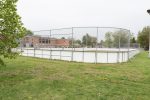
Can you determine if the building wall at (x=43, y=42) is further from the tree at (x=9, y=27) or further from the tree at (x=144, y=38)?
the tree at (x=144, y=38)

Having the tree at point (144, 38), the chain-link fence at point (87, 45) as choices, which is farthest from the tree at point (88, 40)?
the tree at point (144, 38)

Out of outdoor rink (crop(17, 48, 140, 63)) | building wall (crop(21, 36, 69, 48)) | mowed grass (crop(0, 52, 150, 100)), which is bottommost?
mowed grass (crop(0, 52, 150, 100))

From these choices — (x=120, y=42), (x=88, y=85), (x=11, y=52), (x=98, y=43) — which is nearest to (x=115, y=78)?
(x=88, y=85)

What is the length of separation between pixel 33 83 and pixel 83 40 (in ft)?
38.6

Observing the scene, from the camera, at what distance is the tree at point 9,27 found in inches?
434

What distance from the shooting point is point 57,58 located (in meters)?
22.1

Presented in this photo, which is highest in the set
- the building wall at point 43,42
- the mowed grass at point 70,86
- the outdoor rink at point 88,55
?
the building wall at point 43,42

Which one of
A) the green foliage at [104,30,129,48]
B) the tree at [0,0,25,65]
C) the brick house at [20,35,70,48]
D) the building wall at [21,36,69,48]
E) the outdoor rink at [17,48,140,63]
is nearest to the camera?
the tree at [0,0,25,65]

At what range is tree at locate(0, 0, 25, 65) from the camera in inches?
434

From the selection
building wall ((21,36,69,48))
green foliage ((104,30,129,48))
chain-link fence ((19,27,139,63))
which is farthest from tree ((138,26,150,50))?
green foliage ((104,30,129,48))

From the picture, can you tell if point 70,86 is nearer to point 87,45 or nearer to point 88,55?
point 88,55

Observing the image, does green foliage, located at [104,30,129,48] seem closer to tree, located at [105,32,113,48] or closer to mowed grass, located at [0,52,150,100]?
tree, located at [105,32,113,48]

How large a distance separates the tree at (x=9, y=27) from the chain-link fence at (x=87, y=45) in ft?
29.9

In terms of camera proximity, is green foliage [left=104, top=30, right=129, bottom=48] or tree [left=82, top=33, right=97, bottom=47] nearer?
tree [left=82, top=33, right=97, bottom=47]
